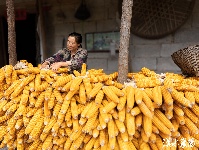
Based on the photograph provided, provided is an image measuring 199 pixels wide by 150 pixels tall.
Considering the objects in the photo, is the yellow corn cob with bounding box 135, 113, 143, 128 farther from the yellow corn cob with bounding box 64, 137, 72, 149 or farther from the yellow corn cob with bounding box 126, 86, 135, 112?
the yellow corn cob with bounding box 64, 137, 72, 149

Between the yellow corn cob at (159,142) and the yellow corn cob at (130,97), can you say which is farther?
the yellow corn cob at (159,142)

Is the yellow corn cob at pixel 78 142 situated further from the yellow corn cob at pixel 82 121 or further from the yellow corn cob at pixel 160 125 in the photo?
the yellow corn cob at pixel 160 125

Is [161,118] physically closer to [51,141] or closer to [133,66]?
[51,141]

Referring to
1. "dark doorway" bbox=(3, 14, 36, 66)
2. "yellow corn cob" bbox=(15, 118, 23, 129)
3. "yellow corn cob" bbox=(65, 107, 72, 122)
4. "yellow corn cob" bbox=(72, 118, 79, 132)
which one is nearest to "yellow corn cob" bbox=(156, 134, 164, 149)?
"yellow corn cob" bbox=(72, 118, 79, 132)

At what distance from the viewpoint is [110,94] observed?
2000mm

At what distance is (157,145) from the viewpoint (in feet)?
6.75

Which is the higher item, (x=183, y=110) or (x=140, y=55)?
(x=140, y=55)

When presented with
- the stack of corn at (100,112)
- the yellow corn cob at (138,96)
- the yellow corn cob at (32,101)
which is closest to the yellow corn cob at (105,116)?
the stack of corn at (100,112)

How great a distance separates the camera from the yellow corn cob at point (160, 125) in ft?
6.36

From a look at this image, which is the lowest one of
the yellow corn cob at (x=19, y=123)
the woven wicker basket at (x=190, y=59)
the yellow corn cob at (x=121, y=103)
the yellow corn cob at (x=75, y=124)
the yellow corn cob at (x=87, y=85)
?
the yellow corn cob at (x=19, y=123)

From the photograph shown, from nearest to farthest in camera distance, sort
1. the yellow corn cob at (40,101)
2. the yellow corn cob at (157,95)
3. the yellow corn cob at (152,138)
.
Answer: the yellow corn cob at (157,95) → the yellow corn cob at (152,138) → the yellow corn cob at (40,101)

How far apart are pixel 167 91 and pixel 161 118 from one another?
11.0 inches

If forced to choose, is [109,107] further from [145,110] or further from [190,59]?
[190,59]

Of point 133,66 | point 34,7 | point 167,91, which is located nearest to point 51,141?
point 167,91
